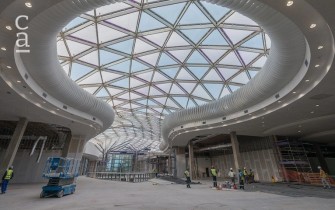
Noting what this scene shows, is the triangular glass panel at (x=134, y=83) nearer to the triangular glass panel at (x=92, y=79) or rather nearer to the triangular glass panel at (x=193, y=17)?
the triangular glass panel at (x=92, y=79)

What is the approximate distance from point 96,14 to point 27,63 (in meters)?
6.39

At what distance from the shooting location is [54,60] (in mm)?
13375

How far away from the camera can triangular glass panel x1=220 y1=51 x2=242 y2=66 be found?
65.2 feet

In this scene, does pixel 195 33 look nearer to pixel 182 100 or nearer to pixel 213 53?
pixel 213 53

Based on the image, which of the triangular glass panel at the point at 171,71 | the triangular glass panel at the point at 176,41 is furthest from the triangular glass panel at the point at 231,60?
the triangular glass panel at the point at 171,71

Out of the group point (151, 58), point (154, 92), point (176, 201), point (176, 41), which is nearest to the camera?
point (176, 201)

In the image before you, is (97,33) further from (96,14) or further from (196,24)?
(196,24)

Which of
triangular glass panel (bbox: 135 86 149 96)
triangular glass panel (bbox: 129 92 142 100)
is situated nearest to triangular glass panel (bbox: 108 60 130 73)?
triangular glass panel (bbox: 135 86 149 96)

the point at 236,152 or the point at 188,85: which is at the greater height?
the point at 188,85

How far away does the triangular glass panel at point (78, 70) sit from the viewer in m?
20.8

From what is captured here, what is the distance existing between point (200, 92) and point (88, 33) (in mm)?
16821

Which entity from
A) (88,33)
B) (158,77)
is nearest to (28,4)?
(88,33)

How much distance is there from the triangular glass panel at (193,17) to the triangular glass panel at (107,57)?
8.31m

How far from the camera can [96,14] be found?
1523 centimetres
